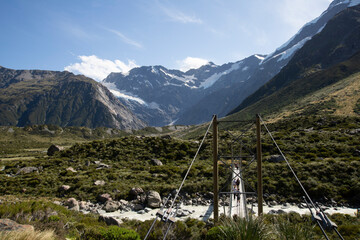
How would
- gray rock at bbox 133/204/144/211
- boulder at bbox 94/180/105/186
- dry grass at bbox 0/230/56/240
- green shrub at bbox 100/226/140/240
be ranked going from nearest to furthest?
dry grass at bbox 0/230/56/240
green shrub at bbox 100/226/140/240
gray rock at bbox 133/204/144/211
boulder at bbox 94/180/105/186

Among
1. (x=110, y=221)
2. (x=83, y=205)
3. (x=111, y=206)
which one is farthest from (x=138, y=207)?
(x=110, y=221)

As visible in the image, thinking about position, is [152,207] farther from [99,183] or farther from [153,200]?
[99,183]

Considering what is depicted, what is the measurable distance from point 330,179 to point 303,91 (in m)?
129

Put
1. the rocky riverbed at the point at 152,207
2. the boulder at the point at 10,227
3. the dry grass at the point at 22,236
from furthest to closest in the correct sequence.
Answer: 1. the rocky riverbed at the point at 152,207
2. the boulder at the point at 10,227
3. the dry grass at the point at 22,236

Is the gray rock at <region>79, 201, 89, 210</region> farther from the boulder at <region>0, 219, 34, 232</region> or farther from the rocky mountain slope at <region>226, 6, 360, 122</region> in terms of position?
the rocky mountain slope at <region>226, 6, 360, 122</region>

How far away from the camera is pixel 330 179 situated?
22156mm

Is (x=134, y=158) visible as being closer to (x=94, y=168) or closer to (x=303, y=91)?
(x=94, y=168)

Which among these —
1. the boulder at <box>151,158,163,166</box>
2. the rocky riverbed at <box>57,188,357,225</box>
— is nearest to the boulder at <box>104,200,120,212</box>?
the rocky riverbed at <box>57,188,357,225</box>

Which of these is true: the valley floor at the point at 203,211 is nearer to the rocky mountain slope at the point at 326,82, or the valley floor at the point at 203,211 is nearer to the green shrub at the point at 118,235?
the green shrub at the point at 118,235

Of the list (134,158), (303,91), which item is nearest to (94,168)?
(134,158)

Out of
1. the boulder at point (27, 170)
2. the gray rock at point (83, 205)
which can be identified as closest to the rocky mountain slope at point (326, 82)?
the gray rock at point (83, 205)

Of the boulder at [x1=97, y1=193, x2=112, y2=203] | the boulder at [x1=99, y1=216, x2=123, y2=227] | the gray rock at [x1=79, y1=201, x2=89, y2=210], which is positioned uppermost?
the boulder at [x1=99, y1=216, x2=123, y2=227]

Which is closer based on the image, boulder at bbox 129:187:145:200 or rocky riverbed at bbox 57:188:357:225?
rocky riverbed at bbox 57:188:357:225

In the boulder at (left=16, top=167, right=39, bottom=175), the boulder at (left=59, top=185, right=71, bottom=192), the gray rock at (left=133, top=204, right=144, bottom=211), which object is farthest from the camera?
the boulder at (left=16, top=167, right=39, bottom=175)
